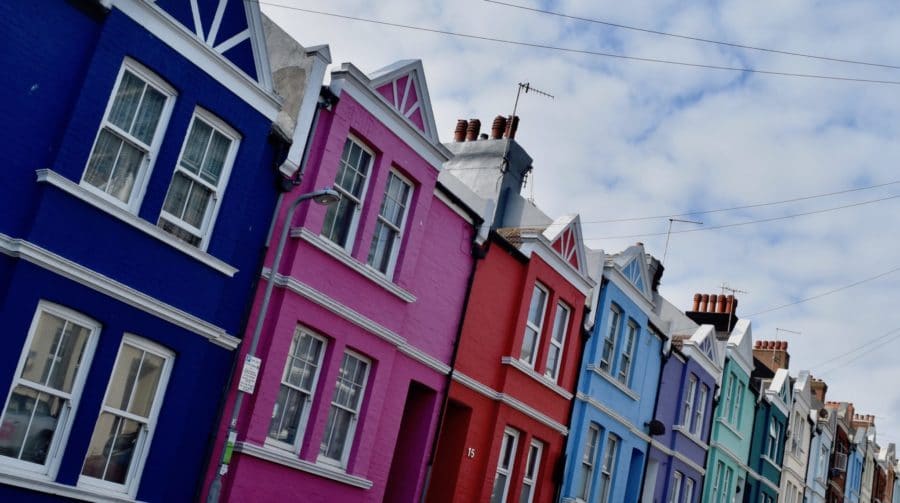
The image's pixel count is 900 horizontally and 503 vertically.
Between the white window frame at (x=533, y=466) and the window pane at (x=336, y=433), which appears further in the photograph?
the white window frame at (x=533, y=466)

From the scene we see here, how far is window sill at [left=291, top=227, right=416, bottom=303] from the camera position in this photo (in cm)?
1666

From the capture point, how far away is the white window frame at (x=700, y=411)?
110ft

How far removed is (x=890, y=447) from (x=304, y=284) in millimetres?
64253

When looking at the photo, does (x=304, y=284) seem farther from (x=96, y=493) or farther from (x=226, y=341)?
(x=96, y=493)

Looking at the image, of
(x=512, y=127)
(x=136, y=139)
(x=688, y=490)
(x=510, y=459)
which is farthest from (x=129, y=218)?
(x=688, y=490)

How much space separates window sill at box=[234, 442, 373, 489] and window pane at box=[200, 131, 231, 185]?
4235 mm

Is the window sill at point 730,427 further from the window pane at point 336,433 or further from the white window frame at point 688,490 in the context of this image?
the window pane at point 336,433

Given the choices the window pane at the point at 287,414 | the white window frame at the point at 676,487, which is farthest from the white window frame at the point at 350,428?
the white window frame at the point at 676,487

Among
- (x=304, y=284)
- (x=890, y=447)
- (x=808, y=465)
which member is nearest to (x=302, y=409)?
(x=304, y=284)

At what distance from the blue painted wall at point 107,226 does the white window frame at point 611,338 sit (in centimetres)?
1325

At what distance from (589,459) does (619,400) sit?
2.07m

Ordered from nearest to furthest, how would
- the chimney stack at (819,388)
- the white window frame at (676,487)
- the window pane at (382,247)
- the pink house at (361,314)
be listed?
the pink house at (361,314), the window pane at (382,247), the white window frame at (676,487), the chimney stack at (819,388)

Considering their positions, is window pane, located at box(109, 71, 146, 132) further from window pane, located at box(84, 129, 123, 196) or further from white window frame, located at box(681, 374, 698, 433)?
white window frame, located at box(681, 374, 698, 433)

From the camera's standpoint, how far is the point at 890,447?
69.7 metres
